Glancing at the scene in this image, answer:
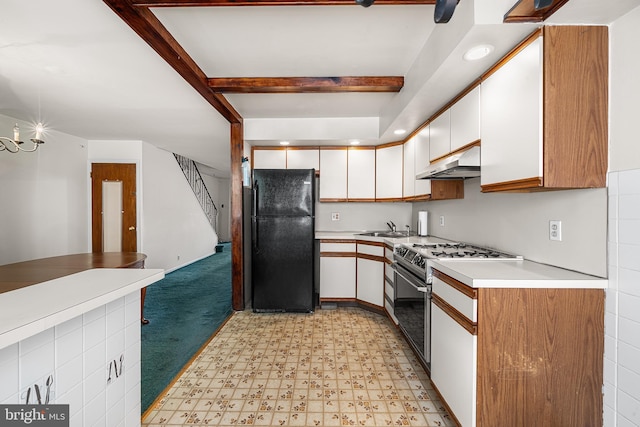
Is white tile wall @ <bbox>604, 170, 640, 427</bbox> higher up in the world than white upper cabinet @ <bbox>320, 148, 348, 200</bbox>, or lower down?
lower down

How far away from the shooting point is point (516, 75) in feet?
5.03

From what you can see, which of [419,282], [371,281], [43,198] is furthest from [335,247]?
[43,198]

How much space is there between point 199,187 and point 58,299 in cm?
697

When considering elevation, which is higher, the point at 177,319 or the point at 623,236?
the point at 623,236

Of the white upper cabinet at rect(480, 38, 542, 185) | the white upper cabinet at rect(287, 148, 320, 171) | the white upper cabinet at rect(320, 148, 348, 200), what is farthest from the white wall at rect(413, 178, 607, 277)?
the white upper cabinet at rect(287, 148, 320, 171)

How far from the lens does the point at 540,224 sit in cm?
177

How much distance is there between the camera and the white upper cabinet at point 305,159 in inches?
154

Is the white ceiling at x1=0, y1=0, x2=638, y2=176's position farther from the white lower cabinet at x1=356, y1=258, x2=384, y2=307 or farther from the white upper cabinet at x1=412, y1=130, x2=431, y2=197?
the white lower cabinet at x1=356, y1=258, x2=384, y2=307

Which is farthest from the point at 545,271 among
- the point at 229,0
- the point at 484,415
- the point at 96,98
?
the point at 96,98

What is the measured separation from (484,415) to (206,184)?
8.19 metres

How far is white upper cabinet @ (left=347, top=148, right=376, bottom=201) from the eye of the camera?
387cm

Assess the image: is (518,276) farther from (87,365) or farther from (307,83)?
(307,83)

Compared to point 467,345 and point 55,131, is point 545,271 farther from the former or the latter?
point 55,131

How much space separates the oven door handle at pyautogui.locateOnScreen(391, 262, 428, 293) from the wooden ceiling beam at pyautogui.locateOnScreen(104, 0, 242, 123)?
A: 7.59ft
